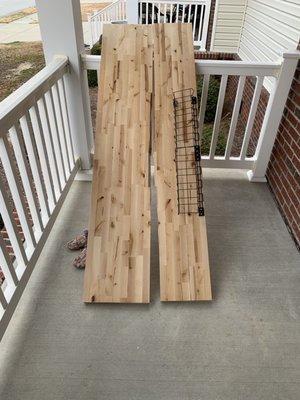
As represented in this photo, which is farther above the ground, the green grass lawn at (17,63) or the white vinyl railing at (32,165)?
the green grass lawn at (17,63)

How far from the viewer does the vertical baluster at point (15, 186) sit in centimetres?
140

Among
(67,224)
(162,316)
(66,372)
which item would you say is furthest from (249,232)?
(66,372)

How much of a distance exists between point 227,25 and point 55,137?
4060 millimetres

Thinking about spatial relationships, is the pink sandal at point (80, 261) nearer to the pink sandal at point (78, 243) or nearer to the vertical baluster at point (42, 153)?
the pink sandal at point (78, 243)

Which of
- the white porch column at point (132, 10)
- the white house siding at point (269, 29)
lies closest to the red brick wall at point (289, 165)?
the white house siding at point (269, 29)

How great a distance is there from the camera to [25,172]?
165 cm

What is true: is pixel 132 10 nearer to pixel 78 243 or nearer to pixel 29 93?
pixel 29 93

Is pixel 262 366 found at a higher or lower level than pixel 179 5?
lower

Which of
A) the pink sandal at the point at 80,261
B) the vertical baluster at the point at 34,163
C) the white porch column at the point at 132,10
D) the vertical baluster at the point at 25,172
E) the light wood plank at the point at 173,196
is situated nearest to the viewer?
the vertical baluster at the point at 25,172

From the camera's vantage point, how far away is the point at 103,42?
2.16 m

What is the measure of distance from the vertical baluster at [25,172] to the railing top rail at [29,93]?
99 mm

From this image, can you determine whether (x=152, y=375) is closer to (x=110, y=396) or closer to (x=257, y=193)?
(x=110, y=396)

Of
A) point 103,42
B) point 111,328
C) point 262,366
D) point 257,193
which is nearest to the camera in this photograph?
point 262,366

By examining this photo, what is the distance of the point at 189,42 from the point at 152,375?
2.12 metres
